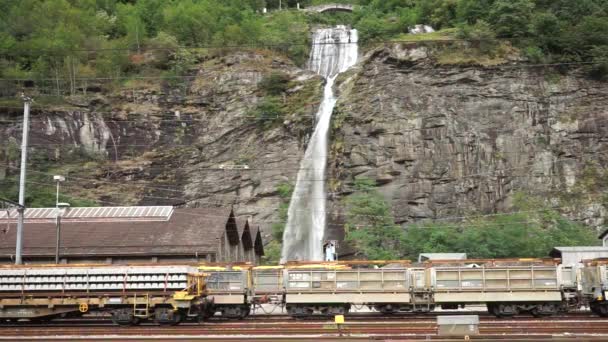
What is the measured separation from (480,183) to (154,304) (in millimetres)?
41188

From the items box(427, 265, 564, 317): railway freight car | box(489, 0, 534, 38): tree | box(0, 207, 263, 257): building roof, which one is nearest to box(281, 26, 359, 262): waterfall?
box(0, 207, 263, 257): building roof

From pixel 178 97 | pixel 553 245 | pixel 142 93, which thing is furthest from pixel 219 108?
pixel 553 245

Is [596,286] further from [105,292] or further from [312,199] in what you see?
[312,199]

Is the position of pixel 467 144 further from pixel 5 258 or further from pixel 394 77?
pixel 5 258

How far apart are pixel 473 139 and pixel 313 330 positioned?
143 feet

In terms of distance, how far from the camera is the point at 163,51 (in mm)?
74688

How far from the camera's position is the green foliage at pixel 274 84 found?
67.1 meters

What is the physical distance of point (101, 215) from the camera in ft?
145

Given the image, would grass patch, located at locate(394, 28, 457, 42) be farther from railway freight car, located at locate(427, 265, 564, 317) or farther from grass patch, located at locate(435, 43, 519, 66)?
railway freight car, located at locate(427, 265, 564, 317)

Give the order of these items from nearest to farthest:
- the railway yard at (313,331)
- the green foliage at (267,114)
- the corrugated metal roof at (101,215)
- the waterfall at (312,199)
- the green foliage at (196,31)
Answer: the railway yard at (313,331)
the corrugated metal roof at (101,215)
the waterfall at (312,199)
the green foliage at (267,114)
the green foliage at (196,31)

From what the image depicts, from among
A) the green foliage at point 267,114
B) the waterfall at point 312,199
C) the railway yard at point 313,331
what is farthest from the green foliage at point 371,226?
the railway yard at point 313,331

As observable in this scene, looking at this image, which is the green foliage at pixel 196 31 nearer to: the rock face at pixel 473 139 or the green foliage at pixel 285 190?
the rock face at pixel 473 139

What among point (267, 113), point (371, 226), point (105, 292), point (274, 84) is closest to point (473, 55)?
point (274, 84)

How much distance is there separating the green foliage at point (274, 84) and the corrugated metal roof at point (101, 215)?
2654cm
